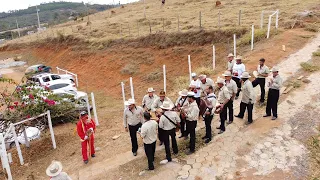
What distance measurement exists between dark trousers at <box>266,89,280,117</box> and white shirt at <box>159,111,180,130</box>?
2.83 m

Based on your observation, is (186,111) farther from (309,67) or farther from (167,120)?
(309,67)

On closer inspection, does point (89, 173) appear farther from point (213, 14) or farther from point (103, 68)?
point (213, 14)

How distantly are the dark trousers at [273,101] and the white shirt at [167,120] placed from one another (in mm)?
2832

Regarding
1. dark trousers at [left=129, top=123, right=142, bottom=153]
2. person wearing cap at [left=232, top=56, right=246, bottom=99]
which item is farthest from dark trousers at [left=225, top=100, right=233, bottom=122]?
dark trousers at [left=129, top=123, right=142, bottom=153]

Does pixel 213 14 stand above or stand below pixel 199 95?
above

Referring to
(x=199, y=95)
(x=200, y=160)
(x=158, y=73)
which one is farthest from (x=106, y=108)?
(x=200, y=160)

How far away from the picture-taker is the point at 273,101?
24.0ft

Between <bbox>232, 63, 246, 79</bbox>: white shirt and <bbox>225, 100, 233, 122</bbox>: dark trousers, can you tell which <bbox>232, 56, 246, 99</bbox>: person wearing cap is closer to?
<bbox>232, 63, 246, 79</bbox>: white shirt

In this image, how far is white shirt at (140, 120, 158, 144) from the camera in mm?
5816

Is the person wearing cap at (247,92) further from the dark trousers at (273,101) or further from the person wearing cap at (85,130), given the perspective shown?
the person wearing cap at (85,130)

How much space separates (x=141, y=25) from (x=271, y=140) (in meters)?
20.8

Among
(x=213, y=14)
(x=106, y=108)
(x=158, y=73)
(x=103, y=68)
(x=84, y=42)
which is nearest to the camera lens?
(x=106, y=108)

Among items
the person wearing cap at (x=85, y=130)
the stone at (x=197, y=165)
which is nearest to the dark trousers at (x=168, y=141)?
the stone at (x=197, y=165)

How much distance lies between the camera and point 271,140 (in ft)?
21.8
